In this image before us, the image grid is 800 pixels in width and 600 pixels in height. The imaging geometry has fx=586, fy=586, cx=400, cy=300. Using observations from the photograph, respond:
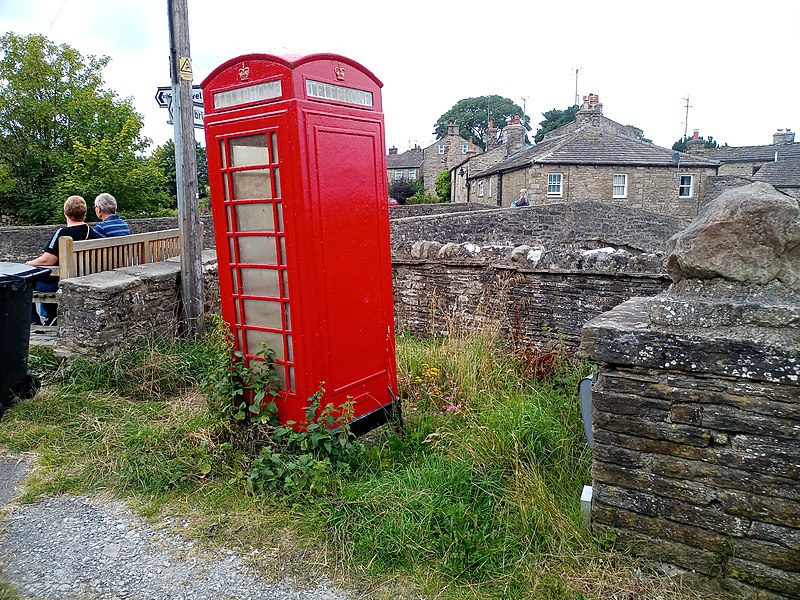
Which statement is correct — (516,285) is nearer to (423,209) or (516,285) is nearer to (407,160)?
(423,209)

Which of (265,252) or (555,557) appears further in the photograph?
(265,252)

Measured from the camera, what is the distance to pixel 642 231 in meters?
21.7

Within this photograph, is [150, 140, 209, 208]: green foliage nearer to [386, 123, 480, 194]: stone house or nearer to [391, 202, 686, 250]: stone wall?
[386, 123, 480, 194]: stone house

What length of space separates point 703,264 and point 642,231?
20.3 metres

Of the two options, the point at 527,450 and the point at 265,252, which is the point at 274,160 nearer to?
the point at 265,252

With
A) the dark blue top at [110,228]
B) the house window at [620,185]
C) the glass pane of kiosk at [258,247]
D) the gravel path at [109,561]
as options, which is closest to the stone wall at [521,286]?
the glass pane of kiosk at [258,247]

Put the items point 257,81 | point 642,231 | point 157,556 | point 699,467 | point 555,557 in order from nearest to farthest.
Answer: point 699,467
point 555,557
point 157,556
point 257,81
point 642,231

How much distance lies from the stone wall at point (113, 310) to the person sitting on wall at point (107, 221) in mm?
766

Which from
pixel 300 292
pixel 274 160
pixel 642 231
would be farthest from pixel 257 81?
pixel 642 231

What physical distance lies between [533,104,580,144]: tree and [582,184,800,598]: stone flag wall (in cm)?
7941

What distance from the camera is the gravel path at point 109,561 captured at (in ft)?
10.0

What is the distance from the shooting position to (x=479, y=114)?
8244 cm

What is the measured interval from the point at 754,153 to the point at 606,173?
77.3 ft

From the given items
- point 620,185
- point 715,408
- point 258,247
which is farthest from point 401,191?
point 715,408
